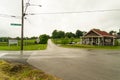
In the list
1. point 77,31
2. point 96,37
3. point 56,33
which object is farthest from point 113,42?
point 56,33

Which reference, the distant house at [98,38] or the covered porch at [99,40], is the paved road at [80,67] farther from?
the covered porch at [99,40]

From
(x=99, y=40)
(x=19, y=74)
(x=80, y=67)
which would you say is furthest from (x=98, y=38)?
(x=19, y=74)

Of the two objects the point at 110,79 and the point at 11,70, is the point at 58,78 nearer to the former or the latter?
the point at 110,79

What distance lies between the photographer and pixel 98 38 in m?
58.9

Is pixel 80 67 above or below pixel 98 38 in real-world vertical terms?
below

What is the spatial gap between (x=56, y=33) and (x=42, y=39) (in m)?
70.0

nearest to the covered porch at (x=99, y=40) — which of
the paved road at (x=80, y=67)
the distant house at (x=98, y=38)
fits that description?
the distant house at (x=98, y=38)

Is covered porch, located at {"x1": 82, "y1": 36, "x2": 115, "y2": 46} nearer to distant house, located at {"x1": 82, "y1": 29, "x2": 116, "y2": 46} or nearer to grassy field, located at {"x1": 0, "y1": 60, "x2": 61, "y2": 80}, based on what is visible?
distant house, located at {"x1": 82, "y1": 29, "x2": 116, "y2": 46}

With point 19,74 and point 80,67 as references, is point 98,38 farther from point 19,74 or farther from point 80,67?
point 19,74

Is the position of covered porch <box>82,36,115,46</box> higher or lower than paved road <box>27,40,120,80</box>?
higher

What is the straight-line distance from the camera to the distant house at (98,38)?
2291 inches

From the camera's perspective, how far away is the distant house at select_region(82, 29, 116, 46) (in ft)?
191

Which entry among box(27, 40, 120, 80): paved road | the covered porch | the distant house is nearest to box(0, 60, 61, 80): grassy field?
box(27, 40, 120, 80): paved road

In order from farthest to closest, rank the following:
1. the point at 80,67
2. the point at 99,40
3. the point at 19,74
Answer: the point at 99,40 → the point at 80,67 → the point at 19,74
